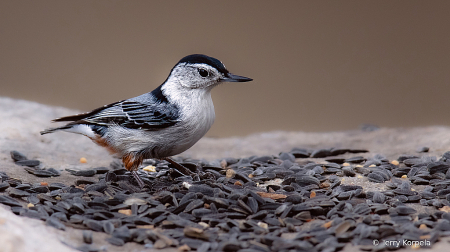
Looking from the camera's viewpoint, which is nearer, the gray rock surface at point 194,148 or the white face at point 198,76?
the white face at point 198,76

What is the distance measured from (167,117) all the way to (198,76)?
574mm

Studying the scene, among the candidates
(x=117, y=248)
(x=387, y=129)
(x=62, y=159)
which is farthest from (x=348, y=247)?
(x=387, y=129)

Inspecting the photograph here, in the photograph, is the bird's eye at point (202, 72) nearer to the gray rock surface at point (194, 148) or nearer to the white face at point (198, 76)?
the white face at point (198, 76)

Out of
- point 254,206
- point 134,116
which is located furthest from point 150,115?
point 254,206

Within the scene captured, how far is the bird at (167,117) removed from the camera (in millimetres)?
4590

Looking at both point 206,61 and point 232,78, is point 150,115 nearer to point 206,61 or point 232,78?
point 206,61

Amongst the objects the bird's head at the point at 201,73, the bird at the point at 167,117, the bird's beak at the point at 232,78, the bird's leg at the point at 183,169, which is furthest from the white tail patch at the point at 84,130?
the bird's beak at the point at 232,78

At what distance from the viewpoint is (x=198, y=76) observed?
15.5ft

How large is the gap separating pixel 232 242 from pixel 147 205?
3.83 feet

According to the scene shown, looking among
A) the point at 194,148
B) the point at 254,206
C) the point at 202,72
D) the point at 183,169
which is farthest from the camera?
the point at 194,148

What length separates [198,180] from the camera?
486cm

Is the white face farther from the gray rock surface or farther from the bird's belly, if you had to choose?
the gray rock surface

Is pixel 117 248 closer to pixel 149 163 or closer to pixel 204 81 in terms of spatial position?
pixel 204 81

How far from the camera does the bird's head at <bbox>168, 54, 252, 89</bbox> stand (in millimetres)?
4707
